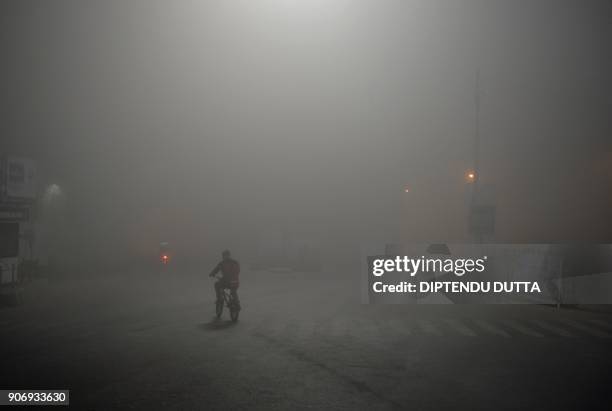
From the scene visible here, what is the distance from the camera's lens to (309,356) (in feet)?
30.7

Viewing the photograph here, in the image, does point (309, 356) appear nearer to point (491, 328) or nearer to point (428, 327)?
point (428, 327)

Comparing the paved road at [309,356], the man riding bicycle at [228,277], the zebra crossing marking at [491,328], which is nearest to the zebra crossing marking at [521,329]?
the paved road at [309,356]

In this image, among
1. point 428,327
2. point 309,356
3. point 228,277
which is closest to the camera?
point 309,356

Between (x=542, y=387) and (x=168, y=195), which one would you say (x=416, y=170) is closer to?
(x=168, y=195)

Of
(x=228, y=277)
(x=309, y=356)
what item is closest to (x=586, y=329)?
(x=309, y=356)

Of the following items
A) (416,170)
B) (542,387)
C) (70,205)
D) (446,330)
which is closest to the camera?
(542,387)

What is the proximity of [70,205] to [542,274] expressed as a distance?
59.8 m

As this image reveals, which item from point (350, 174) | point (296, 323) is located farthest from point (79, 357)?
point (350, 174)

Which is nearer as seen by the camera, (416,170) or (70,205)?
(70,205)

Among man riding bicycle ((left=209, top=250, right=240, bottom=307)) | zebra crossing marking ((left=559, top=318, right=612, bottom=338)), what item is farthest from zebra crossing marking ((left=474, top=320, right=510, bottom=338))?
man riding bicycle ((left=209, top=250, right=240, bottom=307))

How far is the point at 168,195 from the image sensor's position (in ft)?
238

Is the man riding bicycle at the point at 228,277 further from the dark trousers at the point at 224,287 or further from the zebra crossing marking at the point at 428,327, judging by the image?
the zebra crossing marking at the point at 428,327

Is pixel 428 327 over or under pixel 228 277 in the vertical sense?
under

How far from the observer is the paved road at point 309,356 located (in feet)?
22.7
